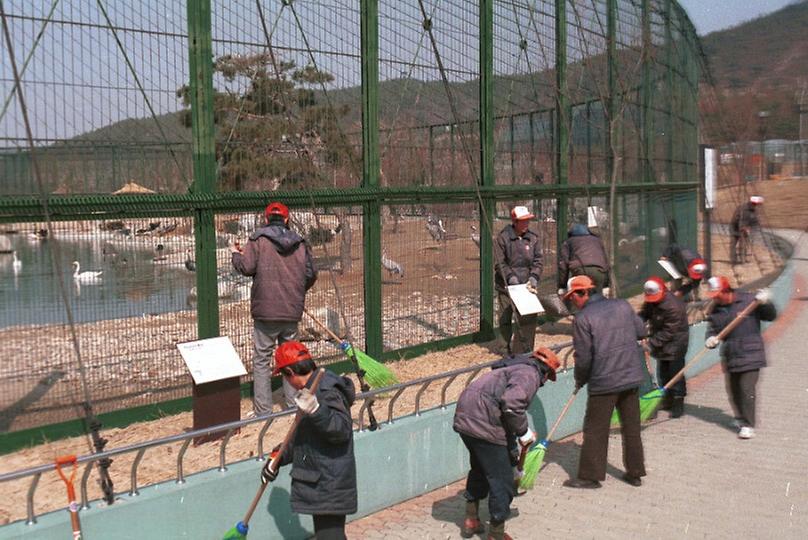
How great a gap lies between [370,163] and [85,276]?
3403mm

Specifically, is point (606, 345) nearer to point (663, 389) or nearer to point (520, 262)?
point (663, 389)

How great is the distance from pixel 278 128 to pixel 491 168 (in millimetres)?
3464

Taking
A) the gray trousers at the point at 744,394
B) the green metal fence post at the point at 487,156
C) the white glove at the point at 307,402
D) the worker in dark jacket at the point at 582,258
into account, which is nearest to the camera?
the white glove at the point at 307,402

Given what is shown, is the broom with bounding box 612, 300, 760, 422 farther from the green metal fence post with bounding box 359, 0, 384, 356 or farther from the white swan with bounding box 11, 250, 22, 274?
the white swan with bounding box 11, 250, 22, 274

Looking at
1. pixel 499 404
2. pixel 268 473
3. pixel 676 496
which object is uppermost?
pixel 499 404

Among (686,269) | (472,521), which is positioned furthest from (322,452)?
(686,269)

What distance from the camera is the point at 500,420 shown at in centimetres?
569

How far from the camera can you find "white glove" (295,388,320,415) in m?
4.61

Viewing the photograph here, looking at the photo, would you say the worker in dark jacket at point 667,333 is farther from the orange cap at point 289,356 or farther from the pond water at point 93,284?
the orange cap at point 289,356

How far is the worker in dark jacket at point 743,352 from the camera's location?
8.44m

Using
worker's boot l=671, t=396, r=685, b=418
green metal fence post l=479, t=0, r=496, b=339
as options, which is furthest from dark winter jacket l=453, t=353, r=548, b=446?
green metal fence post l=479, t=0, r=496, b=339

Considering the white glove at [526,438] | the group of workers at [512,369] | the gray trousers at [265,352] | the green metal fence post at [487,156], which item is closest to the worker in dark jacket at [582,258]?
the group of workers at [512,369]

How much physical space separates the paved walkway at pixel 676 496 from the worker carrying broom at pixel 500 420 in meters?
0.52

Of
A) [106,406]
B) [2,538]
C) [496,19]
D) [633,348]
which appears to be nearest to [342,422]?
[2,538]
